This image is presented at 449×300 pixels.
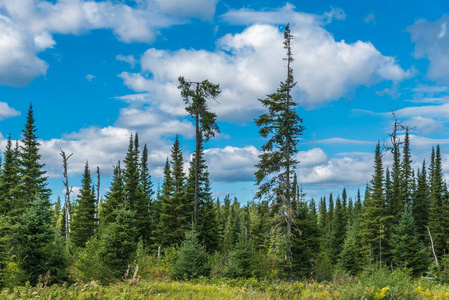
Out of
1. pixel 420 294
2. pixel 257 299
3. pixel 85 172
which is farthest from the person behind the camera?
pixel 85 172

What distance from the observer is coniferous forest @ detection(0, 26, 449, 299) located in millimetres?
10156

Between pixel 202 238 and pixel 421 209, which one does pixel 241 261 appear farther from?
pixel 421 209

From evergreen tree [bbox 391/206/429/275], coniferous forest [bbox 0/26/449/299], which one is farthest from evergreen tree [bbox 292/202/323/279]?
evergreen tree [bbox 391/206/429/275]

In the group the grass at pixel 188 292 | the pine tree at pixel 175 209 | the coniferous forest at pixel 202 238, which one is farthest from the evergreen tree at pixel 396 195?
the grass at pixel 188 292

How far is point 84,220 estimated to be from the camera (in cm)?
4459

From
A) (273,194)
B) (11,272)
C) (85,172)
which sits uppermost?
(85,172)

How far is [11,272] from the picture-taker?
1499 centimetres

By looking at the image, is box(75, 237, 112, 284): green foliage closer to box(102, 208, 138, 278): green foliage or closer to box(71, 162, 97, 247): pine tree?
box(102, 208, 138, 278): green foliage

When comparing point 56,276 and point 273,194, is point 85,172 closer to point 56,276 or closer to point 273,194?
point 273,194

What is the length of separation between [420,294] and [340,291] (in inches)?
96.5

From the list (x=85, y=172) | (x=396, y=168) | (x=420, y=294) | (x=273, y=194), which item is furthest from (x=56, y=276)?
(x=396, y=168)

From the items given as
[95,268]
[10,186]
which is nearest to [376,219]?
[95,268]

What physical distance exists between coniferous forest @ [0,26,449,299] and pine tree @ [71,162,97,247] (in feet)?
0.47

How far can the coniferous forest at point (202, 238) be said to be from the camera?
10.2 m
